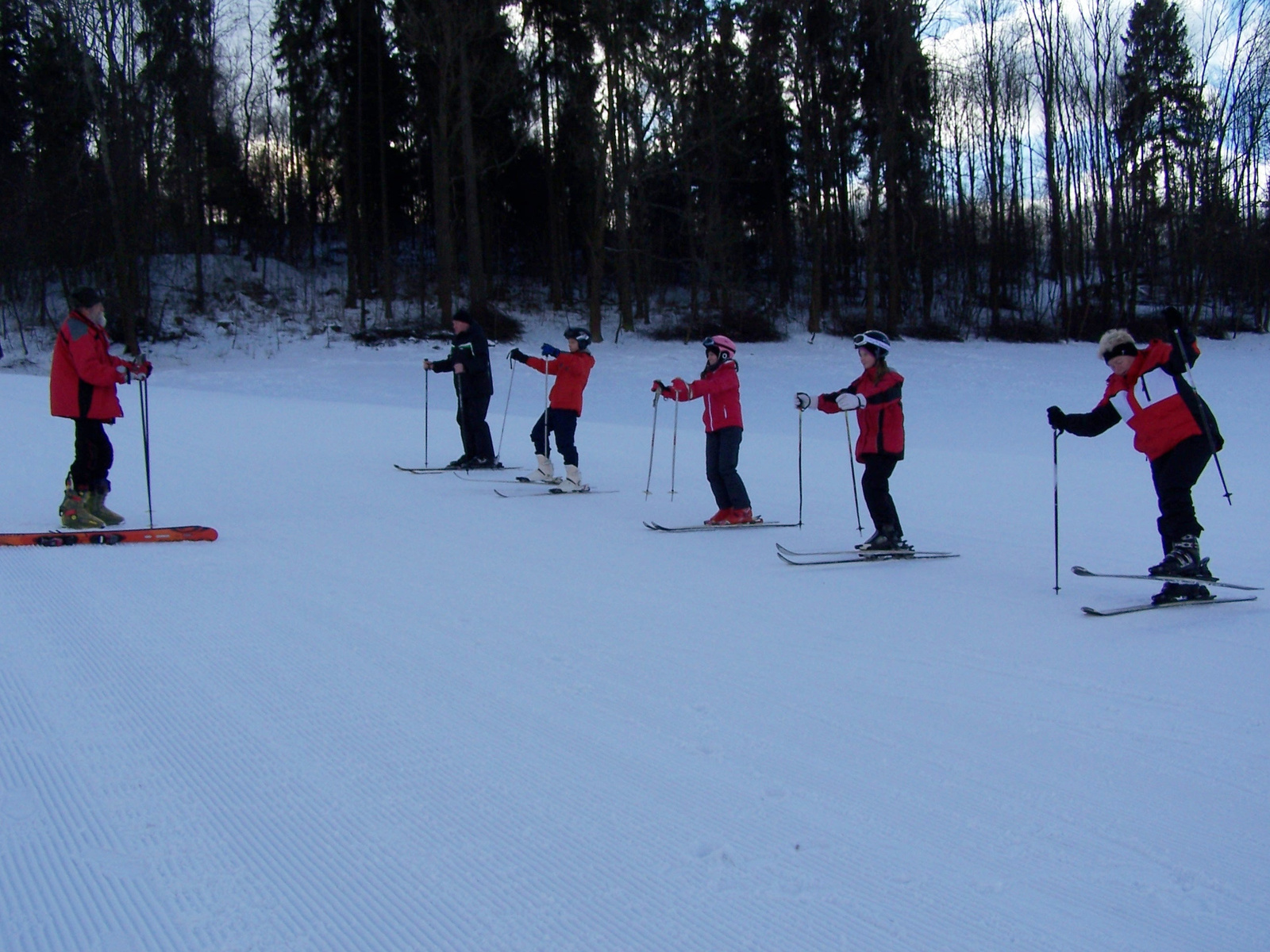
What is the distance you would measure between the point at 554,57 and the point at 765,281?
11269 mm

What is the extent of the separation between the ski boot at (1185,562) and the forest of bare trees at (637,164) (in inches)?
992

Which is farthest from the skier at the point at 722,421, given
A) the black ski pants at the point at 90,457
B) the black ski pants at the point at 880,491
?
the black ski pants at the point at 90,457

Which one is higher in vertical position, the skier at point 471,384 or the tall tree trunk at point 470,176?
the tall tree trunk at point 470,176

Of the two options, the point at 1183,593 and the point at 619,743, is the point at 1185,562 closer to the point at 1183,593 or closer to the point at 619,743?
A: the point at 1183,593

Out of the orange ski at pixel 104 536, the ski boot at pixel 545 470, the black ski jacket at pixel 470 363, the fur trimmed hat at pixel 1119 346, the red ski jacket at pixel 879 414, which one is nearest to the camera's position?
the fur trimmed hat at pixel 1119 346

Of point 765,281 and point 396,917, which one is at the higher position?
point 765,281

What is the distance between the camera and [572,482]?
974 centimetres

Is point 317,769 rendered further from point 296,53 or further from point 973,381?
point 296,53

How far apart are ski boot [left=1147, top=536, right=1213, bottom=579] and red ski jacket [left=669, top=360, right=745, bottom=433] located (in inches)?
132

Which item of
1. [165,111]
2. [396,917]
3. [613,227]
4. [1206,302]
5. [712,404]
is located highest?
[165,111]

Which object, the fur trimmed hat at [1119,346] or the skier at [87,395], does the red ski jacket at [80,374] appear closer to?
the skier at [87,395]

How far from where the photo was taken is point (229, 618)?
4.77m

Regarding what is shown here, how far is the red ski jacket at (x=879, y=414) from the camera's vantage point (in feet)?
21.8

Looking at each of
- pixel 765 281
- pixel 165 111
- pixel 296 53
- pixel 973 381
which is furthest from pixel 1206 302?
pixel 165 111
